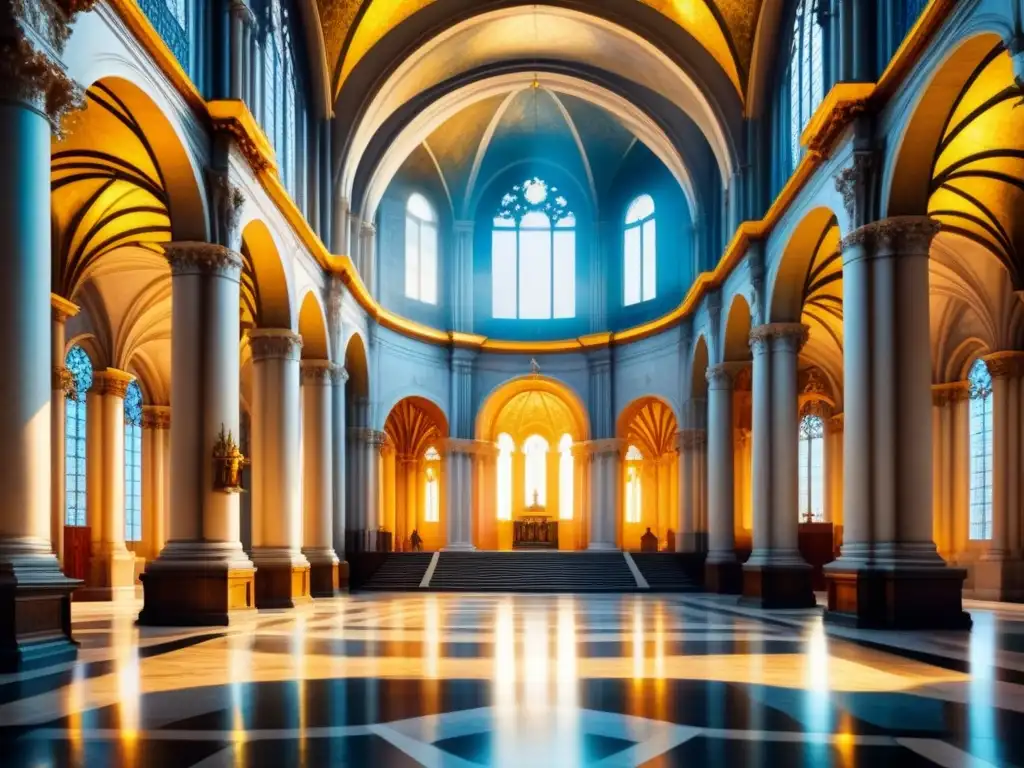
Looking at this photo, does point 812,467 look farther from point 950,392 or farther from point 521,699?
point 521,699

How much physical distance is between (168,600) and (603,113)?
2855 centimetres

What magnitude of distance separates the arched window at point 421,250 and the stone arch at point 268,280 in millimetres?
17434

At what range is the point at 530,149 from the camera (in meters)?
44.0

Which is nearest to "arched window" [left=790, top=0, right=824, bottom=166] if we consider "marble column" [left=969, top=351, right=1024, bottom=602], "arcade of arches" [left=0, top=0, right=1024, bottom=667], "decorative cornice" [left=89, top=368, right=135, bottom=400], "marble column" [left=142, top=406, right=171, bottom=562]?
"arcade of arches" [left=0, top=0, right=1024, bottom=667]

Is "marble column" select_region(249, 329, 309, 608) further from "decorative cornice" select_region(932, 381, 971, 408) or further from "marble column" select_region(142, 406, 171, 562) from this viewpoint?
"decorative cornice" select_region(932, 381, 971, 408)

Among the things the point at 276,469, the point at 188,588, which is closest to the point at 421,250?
the point at 276,469

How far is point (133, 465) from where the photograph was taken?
37.0 metres

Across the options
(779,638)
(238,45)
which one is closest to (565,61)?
(238,45)

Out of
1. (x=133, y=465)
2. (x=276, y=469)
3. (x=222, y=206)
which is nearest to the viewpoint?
(x=222, y=206)

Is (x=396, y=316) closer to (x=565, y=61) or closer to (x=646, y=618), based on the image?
(x=565, y=61)

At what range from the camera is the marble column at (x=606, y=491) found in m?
41.7

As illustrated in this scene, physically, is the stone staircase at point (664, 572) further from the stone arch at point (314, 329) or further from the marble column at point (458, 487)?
the stone arch at point (314, 329)

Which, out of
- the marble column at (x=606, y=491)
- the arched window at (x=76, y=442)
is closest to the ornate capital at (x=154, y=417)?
the arched window at (x=76, y=442)

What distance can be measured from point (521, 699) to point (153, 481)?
1197 inches
